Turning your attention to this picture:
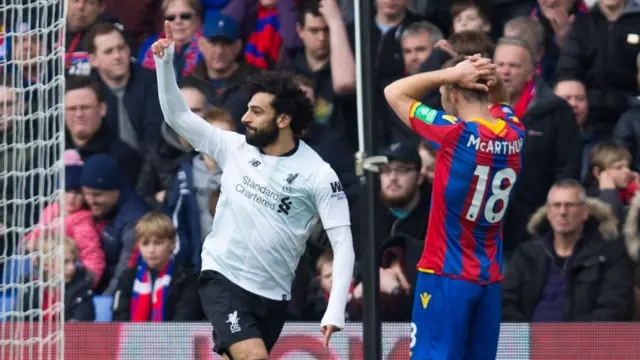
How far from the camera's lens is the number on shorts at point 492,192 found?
6.24 m

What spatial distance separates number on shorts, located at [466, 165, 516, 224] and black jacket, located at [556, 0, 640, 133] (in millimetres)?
2338

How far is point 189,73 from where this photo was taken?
9.61 metres

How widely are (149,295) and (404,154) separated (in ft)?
6.52

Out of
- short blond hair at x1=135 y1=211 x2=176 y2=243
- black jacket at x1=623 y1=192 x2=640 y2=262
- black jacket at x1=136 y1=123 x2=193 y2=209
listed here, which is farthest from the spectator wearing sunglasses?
black jacket at x1=623 y1=192 x2=640 y2=262

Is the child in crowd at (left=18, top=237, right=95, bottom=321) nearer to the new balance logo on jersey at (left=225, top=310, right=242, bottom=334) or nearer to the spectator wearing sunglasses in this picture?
the new balance logo on jersey at (left=225, top=310, right=242, bottom=334)

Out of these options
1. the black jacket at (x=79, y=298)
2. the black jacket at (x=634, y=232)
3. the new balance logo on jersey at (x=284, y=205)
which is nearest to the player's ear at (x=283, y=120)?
the new balance logo on jersey at (x=284, y=205)

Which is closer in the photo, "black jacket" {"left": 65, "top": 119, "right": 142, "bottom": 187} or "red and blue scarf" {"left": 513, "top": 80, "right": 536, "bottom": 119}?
"red and blue scarf" {"left": 513, "top": 80, "right": 536, "bottom": 119}

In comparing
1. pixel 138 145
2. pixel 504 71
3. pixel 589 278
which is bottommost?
pixel 589 278

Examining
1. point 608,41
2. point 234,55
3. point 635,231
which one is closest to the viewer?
point 635,231

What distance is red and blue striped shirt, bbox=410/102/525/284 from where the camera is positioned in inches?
244

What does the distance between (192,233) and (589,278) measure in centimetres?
270

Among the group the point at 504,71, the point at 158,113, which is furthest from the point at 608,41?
the point at 158,113

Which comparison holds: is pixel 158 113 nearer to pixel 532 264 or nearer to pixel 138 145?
pixel 138 145

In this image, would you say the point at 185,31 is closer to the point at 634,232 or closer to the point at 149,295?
the point at 149,295
